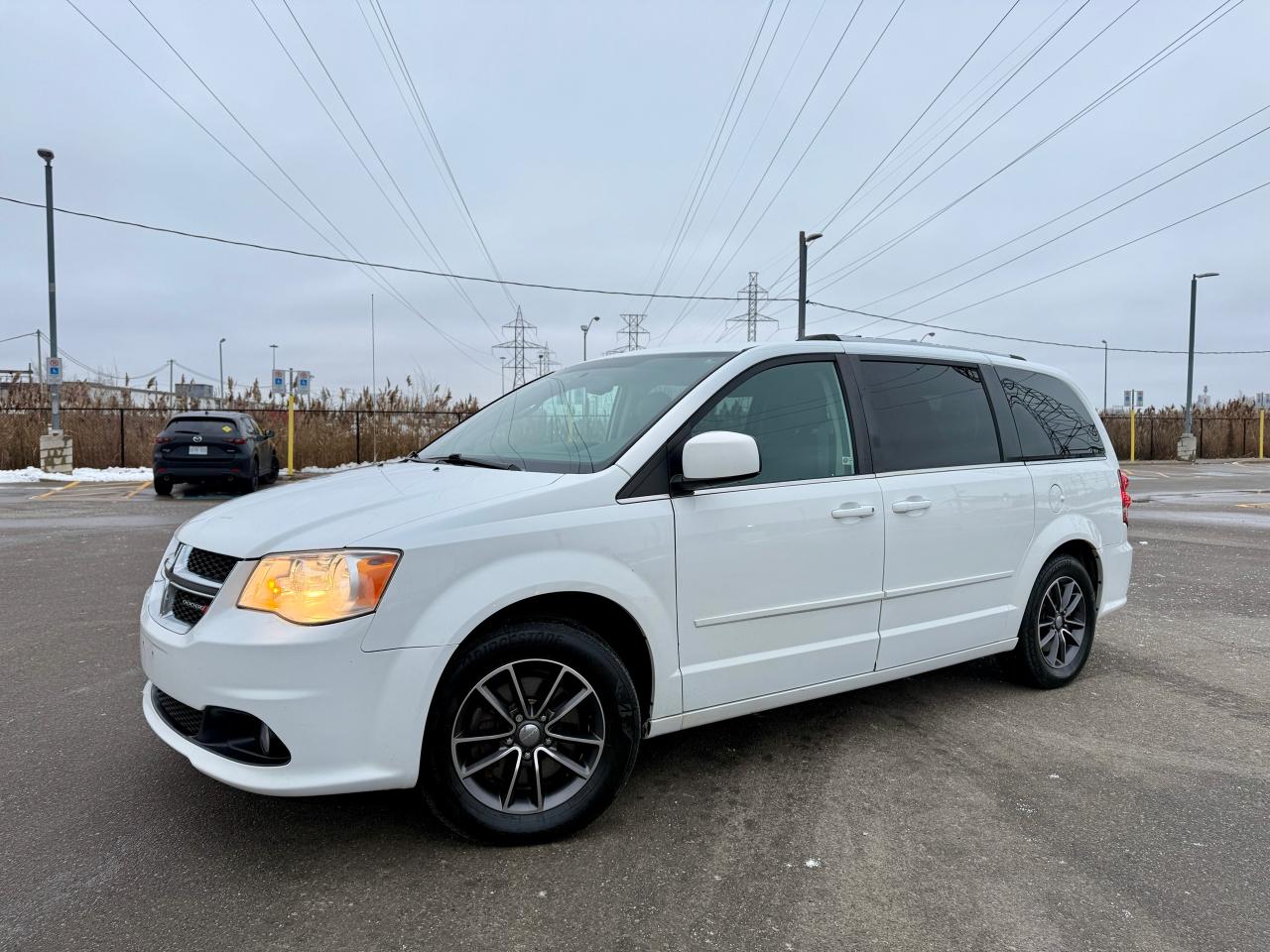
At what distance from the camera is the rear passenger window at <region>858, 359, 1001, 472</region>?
12.6ft

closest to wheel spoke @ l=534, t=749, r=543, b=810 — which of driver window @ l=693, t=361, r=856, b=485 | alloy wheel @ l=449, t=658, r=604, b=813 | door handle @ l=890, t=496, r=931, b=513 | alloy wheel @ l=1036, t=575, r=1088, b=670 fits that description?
alloy wheel @ l=449, t=658, r=604, b=813

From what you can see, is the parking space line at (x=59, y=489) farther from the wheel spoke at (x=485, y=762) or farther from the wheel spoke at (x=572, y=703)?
the wheel spoke at (x=572, y=703)

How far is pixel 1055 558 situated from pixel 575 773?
3102 mm

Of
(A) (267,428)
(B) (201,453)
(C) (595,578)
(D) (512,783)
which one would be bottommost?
(D) (512,783)

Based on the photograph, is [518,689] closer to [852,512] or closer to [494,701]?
[494,701]

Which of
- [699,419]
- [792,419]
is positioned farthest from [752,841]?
[792,419]

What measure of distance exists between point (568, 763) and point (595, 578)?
0.65 metres

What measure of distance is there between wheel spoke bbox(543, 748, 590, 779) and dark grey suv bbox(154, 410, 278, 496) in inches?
568

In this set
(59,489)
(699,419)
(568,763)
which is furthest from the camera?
(59,489)

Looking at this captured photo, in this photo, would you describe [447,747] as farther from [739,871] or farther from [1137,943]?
[1137,943]

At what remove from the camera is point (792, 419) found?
11.7ft

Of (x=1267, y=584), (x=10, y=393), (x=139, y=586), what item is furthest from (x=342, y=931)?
(x=10, y=393)

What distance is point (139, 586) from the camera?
23.0 feet

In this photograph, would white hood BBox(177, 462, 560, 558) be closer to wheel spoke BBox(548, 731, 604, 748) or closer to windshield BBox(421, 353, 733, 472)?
windshield BBox(421, 353, 733, 472)
